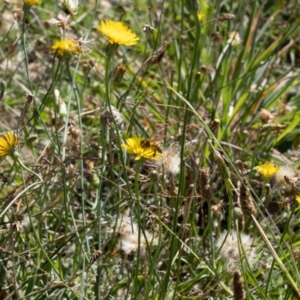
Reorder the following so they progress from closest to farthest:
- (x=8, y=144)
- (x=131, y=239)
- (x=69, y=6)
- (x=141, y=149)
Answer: (x=141, y=149) → (x=8, y=144) → (x=131, y=239) → (x=69, y=6)

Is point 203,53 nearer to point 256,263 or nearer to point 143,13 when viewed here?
point 143,13

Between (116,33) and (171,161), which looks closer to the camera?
(116,33)

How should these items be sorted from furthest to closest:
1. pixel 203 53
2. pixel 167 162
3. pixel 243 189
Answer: pixel 203 53 < pixel 167 162 < pixel 243 189

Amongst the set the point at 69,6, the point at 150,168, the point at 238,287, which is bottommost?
the point at 238,287

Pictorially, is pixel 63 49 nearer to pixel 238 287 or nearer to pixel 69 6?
pixel 69 6

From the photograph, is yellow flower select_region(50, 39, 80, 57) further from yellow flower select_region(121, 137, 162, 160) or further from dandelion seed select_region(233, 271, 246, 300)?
dandelion seed select_region(233, 271, 246, 300)

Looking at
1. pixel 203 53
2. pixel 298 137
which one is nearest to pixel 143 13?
pixel 203 53

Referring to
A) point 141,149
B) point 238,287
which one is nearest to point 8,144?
point 141,149

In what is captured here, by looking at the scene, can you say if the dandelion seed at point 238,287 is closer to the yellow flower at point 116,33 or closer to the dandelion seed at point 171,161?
the dandelion seed at point 171,161
